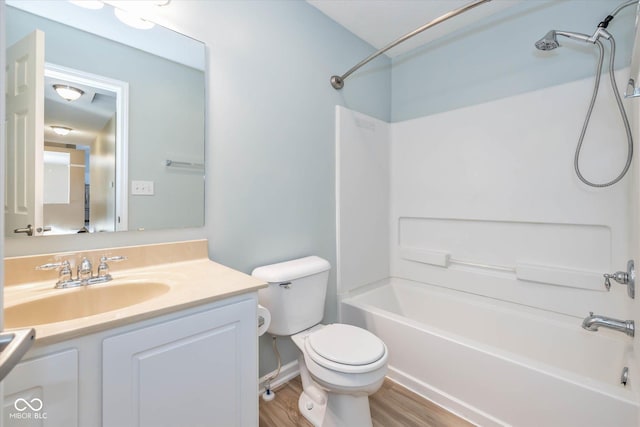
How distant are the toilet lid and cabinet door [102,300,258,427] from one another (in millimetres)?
376

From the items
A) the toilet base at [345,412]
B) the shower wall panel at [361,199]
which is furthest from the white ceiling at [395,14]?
the toilet base at [345,412]

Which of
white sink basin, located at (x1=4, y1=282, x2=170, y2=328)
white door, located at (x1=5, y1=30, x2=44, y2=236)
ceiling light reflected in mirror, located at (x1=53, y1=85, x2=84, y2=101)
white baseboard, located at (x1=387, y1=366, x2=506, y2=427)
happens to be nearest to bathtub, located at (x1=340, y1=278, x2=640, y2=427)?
white baseboard, located at (x1=387, y1=366, x2=506, y2=427)

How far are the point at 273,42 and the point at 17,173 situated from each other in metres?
1.36

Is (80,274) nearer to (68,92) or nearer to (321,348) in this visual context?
(68,92)

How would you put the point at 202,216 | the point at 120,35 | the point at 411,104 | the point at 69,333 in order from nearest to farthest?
the point at 69,333 → the point at 120,35 → the point at 202,216 → the point at 411,104

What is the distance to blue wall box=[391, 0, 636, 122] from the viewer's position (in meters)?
1.62

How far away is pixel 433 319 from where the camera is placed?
7.18 ft

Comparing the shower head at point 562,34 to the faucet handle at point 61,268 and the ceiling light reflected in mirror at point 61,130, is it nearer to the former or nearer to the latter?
the ceiling light reflected in mirror at point 61,130

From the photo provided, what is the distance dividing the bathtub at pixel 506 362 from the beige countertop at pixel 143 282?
3.72 feet

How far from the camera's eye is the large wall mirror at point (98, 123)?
1.02 m

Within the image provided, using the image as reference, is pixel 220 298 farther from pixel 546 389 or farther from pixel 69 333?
pixel 546 389

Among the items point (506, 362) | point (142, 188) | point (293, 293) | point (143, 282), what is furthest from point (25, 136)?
point (506, 362)

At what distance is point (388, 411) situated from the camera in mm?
1562

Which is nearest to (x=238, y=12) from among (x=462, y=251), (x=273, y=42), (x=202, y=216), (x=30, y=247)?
(x=273, y=42)
